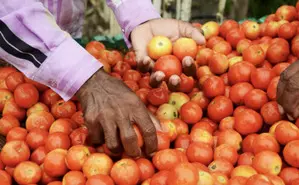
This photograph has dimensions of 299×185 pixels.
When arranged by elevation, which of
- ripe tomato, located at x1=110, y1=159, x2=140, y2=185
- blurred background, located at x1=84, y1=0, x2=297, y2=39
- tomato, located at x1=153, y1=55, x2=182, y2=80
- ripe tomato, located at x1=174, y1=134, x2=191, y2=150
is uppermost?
tomato, located at x1=153, y1=55, x2=182, y2=80

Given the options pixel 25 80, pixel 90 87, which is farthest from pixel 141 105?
pixel 25 80

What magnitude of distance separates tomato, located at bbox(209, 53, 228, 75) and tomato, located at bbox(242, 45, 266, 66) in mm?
118

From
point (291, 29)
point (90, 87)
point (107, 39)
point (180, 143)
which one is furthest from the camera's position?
point (107, 39)

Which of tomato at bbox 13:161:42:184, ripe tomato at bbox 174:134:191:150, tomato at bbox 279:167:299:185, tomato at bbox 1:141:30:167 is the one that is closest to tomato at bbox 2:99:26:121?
tomato at bbox 1:141:30:167

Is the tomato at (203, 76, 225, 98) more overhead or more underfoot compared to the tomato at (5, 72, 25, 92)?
more overhead

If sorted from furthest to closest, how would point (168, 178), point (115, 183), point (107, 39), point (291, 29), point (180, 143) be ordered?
point (107, 39)
point (291, 29)
point (180, 143)
point (115, 183)
point (168, 178)

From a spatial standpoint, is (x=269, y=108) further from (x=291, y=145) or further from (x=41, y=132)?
(x=41, y=132)

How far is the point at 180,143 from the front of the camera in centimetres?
195

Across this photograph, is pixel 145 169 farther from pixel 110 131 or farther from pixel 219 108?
pixel 219 108

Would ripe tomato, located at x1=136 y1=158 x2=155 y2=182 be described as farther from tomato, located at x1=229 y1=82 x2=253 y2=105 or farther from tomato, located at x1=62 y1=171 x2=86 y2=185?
tomato, located at x1=229 y1=82 x2=253 y2=105

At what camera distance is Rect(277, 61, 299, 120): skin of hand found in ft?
6.04

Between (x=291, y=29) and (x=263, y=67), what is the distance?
316 millimetres

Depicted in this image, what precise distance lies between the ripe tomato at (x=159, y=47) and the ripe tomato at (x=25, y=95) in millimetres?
618

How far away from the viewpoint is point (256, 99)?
6.81 ft
